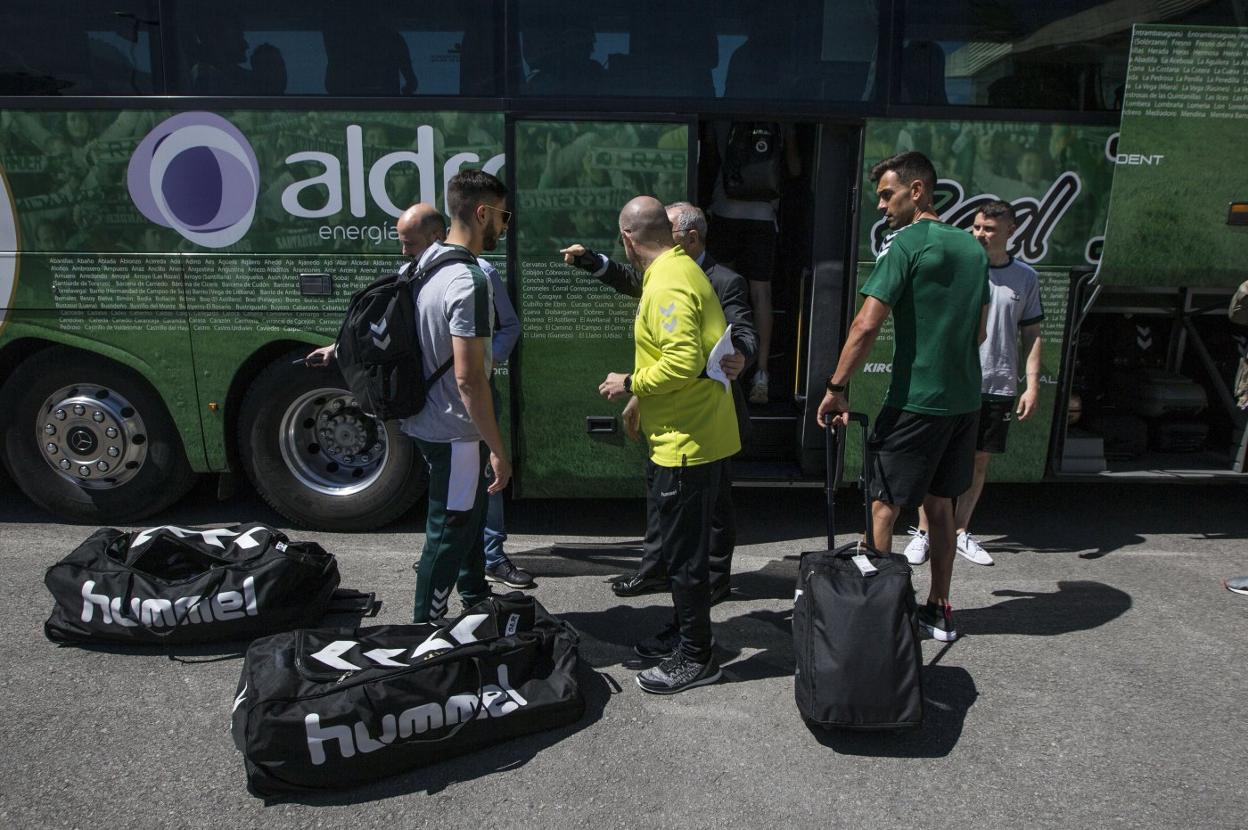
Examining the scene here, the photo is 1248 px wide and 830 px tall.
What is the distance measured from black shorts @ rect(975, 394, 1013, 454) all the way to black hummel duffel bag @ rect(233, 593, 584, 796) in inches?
100

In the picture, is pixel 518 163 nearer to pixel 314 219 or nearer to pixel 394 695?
pixel 314 219

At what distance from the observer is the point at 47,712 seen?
330 centimetres

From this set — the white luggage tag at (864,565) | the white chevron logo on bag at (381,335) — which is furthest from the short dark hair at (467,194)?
the white luggage tag at (864,565)

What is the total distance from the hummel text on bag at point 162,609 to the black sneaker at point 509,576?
125 cm

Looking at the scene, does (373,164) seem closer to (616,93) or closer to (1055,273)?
(616,93)

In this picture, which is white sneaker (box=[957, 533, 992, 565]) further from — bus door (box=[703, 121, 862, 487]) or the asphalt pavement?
bus door (box=[703, 121, 862, 487])

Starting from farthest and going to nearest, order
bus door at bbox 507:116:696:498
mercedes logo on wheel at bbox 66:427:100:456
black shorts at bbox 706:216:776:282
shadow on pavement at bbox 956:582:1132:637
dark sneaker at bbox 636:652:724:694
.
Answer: black shorts at bbox 706:216:776:282
mercedes logo on wheel at bbox 66:427:100:456
bus door at bbox 507:116:696:498
shadow on pavement at bbox 956:582:1132:637
dark sneaker at bbox 636:652:724:694

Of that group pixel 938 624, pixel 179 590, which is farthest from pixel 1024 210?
pixel 179 590

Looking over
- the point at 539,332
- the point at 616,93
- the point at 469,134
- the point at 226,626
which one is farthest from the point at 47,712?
the point at 616,93

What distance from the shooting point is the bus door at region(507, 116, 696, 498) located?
4742 millimetres

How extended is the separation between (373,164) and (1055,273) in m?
3.83

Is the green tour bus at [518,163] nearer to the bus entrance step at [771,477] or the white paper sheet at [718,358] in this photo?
the bus entrance step at [771,477]

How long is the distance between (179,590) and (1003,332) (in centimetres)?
413

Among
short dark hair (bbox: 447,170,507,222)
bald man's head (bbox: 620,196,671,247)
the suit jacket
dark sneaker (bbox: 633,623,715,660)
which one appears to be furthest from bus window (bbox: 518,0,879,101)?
dark sneaker (bbox: 633,623,715,660)
